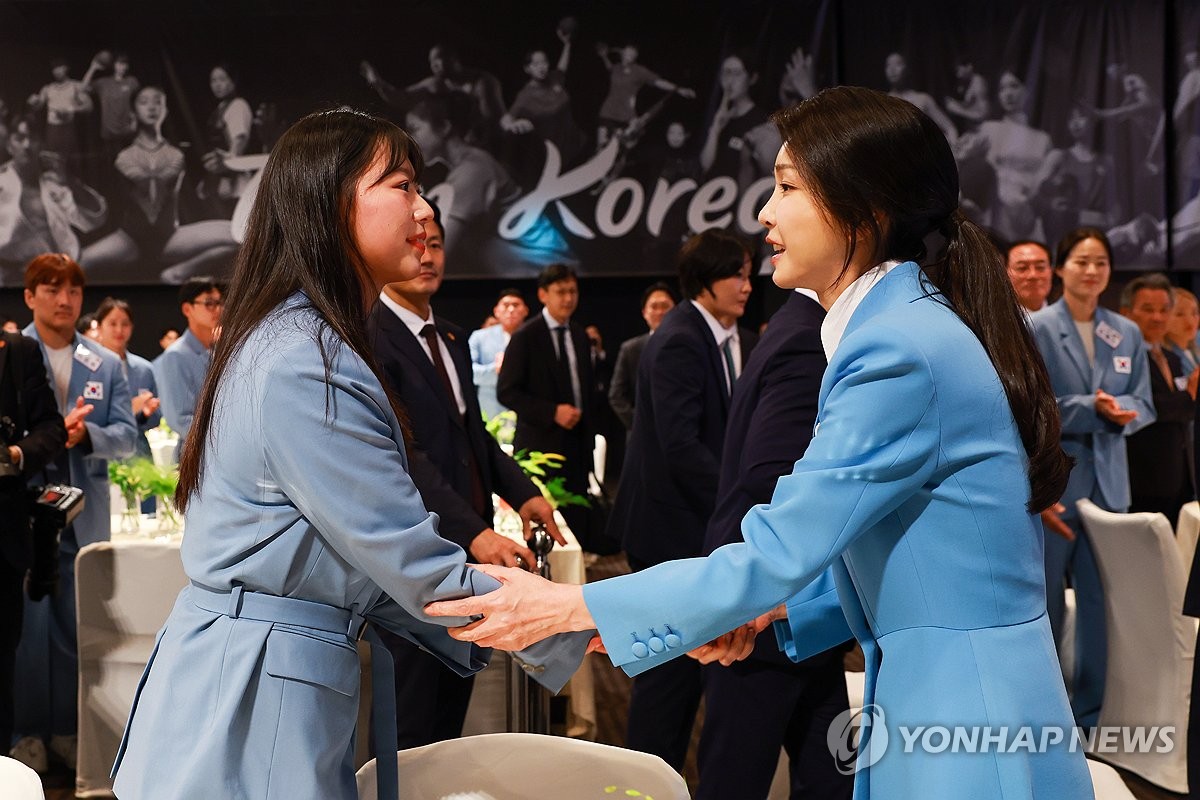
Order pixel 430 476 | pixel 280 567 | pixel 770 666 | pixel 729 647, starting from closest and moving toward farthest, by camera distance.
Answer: pixel 280 567, pixel 729 647, pixel 770 666, pixel 430 476

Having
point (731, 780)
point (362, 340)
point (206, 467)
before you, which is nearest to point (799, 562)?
point (362, 340)

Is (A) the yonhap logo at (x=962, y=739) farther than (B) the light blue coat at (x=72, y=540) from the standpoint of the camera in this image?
No

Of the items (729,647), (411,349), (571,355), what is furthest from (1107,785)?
(571,355)

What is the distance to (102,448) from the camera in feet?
14.0

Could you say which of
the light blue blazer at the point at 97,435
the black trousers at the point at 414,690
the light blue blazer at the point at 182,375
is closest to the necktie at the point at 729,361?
the black trousers at the point at 414,690

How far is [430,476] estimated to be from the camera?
2.70m

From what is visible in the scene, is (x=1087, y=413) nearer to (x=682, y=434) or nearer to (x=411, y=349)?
(x=682, y=434)

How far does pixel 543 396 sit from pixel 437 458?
4164mm

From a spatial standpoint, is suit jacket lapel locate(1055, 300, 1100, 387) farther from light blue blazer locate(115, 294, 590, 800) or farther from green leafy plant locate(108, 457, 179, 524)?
light blue blazer locate(115, 294, 590, 800)

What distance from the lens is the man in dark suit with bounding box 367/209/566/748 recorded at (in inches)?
106

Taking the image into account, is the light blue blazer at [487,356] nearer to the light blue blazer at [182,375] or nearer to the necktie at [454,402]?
the light blue blazer at [182,375]

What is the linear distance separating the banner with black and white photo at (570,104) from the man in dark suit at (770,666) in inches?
275

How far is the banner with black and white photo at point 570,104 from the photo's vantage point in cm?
915

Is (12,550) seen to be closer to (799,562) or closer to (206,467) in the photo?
(206,467)
